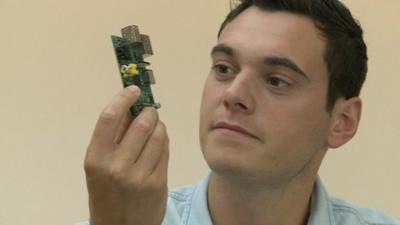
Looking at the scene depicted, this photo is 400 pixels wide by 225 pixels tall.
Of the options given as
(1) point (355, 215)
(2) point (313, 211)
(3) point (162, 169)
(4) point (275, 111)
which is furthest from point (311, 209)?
(3) point (162, 169)

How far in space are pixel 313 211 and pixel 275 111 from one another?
1.10ft

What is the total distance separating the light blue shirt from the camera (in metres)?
1.15

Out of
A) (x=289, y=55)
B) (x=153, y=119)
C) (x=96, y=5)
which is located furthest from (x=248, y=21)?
(x=96, y=5)

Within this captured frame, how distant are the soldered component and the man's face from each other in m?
0.27

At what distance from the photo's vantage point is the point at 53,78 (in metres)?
1.50

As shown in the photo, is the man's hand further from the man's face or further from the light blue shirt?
the light blue shirt

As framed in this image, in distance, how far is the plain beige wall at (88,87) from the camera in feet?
4.91

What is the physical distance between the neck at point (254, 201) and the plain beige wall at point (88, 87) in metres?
0.40

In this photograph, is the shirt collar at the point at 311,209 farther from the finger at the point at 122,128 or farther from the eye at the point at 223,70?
the finger at the point at 122,128

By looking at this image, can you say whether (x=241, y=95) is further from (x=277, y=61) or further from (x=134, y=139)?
(x=134, y=139)

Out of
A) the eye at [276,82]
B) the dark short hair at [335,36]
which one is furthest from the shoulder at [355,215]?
the eye at [276,82]

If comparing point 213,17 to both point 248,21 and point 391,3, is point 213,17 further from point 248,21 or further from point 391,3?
point 391,3

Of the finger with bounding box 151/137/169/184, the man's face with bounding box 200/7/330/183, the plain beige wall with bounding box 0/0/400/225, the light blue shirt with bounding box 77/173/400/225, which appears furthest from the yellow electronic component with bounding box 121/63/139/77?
the plain beige wall with bounding box 0/0/400/225

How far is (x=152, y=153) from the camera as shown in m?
0.70
